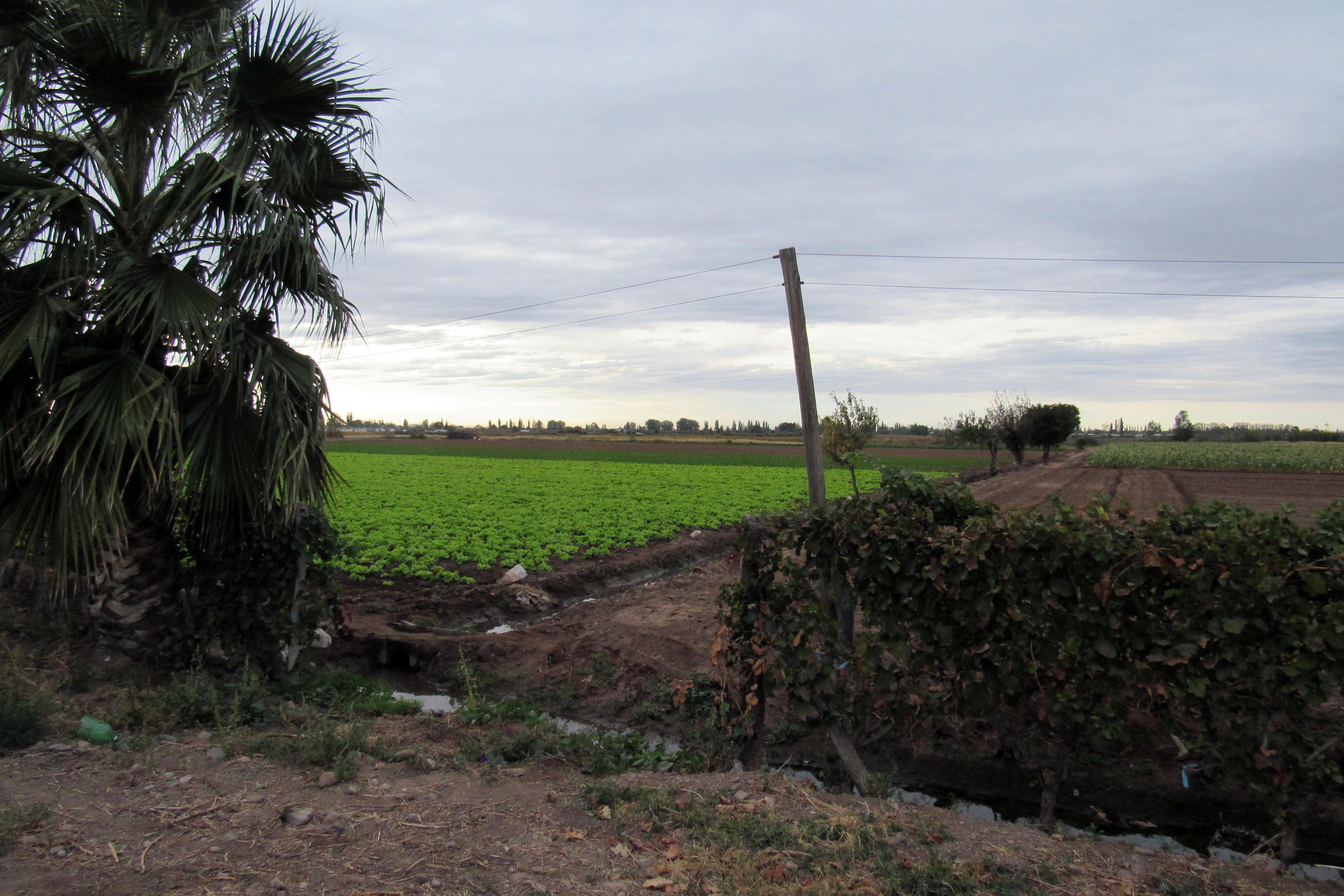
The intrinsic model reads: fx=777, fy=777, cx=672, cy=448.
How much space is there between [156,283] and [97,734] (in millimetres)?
3184

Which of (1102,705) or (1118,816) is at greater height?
(1102,705)

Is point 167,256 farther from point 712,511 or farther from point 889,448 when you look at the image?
point 889,448

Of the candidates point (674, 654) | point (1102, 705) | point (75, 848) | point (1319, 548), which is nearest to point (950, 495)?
point (1102, 705)

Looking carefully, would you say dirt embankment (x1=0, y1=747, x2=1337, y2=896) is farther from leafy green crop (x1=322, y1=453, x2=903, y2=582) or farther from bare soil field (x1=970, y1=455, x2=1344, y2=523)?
bare soil field (x1=970, y1=455, x2=1344, y2=523)

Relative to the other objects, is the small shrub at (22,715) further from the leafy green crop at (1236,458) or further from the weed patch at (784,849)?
the leafy green crop at (1236,458)

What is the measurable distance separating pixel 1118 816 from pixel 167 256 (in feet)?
27.1

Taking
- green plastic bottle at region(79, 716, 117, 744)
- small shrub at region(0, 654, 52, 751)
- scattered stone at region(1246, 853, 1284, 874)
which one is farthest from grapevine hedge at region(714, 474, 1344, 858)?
small shrub at region(0, 654, 52, 751)

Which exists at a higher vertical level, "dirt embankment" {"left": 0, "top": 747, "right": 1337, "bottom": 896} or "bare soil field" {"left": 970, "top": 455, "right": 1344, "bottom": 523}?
"dirt embankment" {"left": 0, "top": 747, "right": 1337, "bottom": 896}

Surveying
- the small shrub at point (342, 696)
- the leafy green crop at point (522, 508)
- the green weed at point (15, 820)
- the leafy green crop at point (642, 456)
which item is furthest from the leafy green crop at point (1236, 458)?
the green weed at point (15, 820)

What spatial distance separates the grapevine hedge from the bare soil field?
16.4m

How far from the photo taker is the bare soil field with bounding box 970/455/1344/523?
2572cm

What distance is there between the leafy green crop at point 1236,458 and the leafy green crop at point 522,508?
74.6 feet

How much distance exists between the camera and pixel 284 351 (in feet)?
21.4

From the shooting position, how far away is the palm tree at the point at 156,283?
5.65 meters
